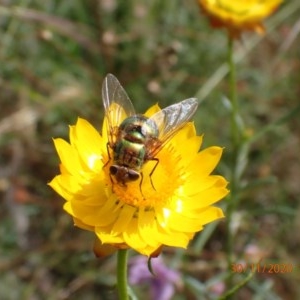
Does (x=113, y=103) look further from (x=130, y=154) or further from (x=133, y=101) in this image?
(x=133, y=101)

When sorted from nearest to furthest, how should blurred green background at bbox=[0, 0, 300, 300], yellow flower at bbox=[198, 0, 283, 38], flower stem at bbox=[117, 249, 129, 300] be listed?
flower stem at bbox=[117, 249, 129, 300] < yellow flower at bbox=[198, 0, 283, 38] < blurred green background at bbox=[0, 0, 300, 300]

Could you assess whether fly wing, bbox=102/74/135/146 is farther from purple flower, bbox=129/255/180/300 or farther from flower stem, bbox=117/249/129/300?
purple flower, bbox=129/255/180/300

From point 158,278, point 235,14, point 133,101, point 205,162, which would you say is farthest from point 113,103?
point 133,101

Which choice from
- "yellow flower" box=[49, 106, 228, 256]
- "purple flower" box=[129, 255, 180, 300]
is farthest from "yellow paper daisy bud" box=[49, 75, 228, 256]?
"purple flower" box=[129, 255, 180, 300]

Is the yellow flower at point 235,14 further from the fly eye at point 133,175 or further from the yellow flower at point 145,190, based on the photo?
the fly eye at point 133,175

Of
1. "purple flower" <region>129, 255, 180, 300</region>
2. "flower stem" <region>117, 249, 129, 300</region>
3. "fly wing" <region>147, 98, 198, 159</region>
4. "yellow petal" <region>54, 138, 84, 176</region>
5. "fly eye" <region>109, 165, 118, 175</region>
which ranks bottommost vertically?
"purple flower" <region>129, 255, 180, 300</region>

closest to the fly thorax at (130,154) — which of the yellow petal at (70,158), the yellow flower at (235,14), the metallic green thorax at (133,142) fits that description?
the metallic green thorax at (133,142)
